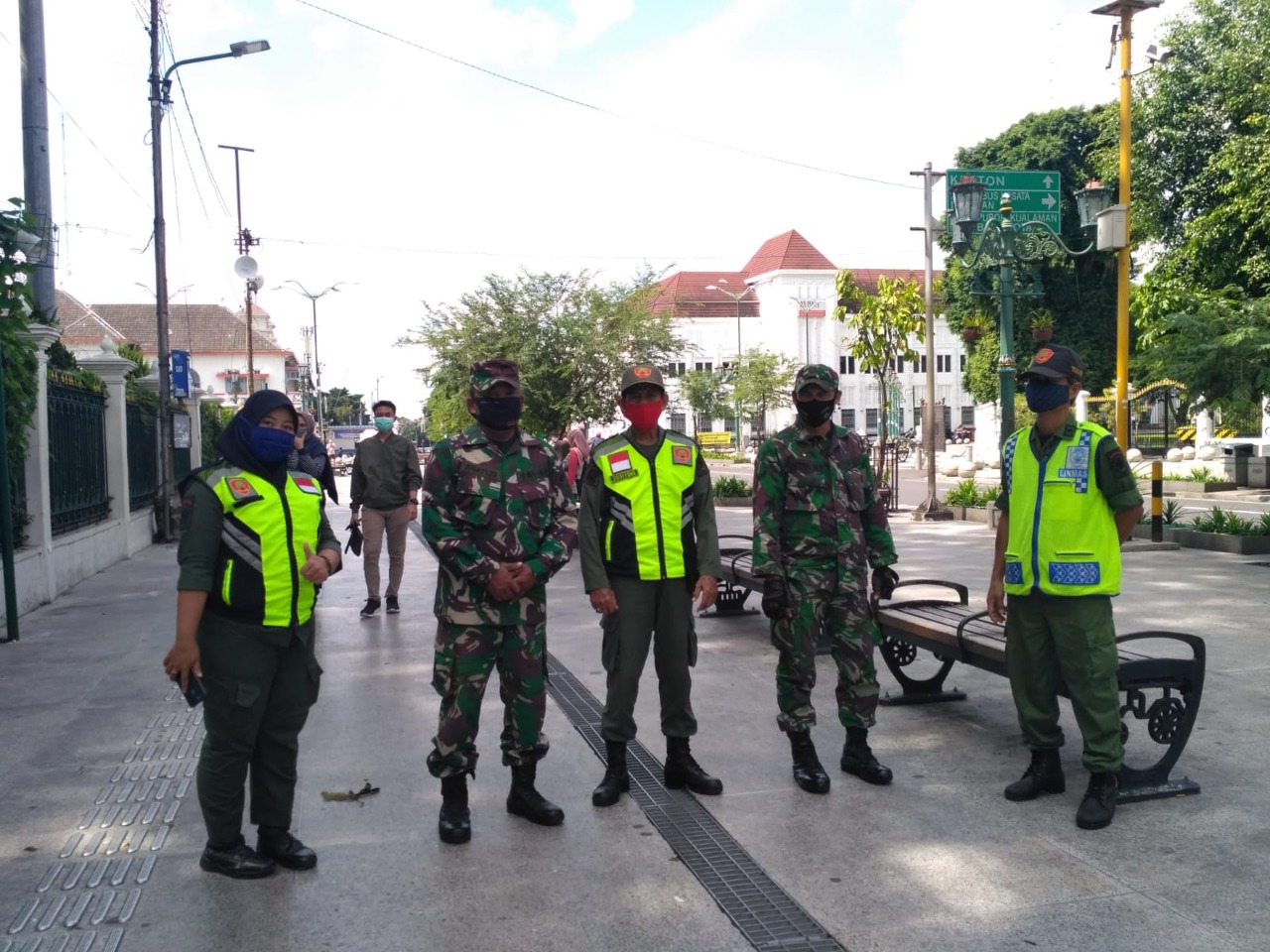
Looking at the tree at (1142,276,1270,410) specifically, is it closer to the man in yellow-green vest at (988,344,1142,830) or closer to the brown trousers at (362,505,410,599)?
the brown trousers at (362,505,410,599)

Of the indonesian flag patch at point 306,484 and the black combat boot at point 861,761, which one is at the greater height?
the indonesian flag patch at point 306,484

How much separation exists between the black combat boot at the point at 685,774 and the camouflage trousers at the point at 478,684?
71 centimetres

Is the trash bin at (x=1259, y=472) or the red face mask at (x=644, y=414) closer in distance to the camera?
Result: the red face mask at (x=644, y=414)

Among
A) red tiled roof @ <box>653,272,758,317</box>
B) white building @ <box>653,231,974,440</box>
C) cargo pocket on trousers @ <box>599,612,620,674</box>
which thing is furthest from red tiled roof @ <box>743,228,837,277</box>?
cargo pocket on trousers @ <box>599,612,620,674</box>

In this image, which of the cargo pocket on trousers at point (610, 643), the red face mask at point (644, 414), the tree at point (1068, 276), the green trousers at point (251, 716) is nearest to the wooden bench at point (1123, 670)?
the cargo pocket on trousers at point (610, 643)

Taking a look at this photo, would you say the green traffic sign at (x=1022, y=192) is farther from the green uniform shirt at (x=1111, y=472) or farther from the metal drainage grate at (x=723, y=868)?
the metal drainage grate at (x=723, y=868)

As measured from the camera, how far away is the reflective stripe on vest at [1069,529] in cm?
452

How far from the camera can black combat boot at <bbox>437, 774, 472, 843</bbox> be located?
4387 mm

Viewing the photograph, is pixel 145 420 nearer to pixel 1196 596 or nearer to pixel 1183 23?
pixel 1196 596

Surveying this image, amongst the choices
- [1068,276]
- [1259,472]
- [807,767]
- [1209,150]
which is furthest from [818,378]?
[1068,276]

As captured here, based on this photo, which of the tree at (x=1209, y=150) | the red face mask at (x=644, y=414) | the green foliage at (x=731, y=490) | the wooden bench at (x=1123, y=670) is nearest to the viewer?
the wooden bench at (x=1123, y=670)

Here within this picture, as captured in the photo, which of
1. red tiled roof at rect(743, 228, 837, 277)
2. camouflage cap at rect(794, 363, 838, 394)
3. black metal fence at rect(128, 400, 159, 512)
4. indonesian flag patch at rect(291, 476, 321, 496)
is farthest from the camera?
red tiled roof at rect(743, 228, 837, 277)

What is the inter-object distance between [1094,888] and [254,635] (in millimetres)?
3036

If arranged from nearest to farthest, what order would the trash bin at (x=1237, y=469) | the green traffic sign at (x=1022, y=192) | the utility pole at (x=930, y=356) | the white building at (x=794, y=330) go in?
the green traffic sign at (x=1022, y=192) → the utility pole at (x=930, y=356) → the trash bin at (x=1237, y=469) → the white building at (x=794, y=330)
